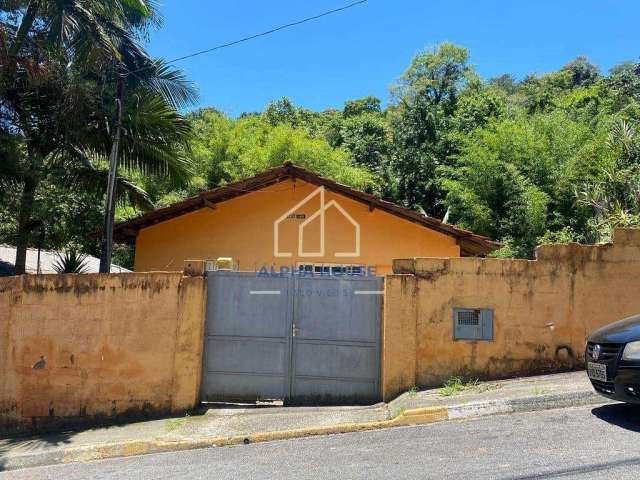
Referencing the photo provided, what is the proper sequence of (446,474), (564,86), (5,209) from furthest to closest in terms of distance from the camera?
(564,86) → (5,209) → (446,474)

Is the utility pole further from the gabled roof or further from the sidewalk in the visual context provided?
the sidewalk

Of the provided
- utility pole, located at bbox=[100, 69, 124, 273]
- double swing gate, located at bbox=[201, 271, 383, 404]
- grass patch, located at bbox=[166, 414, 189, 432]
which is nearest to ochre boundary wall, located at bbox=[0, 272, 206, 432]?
Result: grass patch, located at bbox=[166, 414, 189, 432]

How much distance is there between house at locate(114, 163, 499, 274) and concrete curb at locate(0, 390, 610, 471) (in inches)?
211

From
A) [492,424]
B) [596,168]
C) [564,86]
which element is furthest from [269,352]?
[564,86]

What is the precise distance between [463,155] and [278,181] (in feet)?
36.0

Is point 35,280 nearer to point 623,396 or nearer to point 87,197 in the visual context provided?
point 87,197

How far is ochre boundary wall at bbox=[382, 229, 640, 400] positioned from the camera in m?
7.19

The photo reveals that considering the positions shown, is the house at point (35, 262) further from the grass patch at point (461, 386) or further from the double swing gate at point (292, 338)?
the grass patch at point (461, 386)

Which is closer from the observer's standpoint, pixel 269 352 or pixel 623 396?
pixel 623 396

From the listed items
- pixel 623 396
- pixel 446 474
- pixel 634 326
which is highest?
pixel 634 326

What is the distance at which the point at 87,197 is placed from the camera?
12398mm

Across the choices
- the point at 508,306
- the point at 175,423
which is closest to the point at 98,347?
the point at 175,423

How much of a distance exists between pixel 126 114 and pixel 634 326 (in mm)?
9392

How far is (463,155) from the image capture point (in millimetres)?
20141
